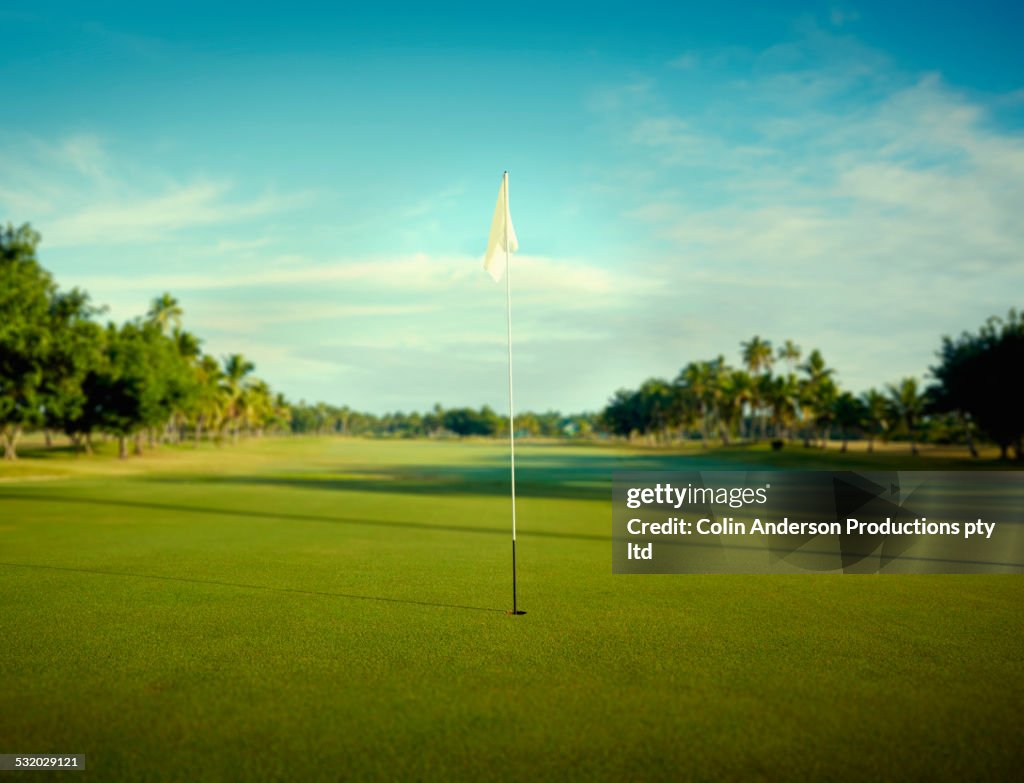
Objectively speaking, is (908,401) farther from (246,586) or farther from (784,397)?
(246,586)

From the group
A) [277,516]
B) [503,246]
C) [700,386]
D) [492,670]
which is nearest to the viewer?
[492,670]

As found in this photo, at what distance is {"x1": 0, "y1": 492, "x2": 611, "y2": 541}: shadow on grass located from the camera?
20094 millimetres

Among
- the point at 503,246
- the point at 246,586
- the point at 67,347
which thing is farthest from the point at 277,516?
the point at 67,347

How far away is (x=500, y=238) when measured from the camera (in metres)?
11.1

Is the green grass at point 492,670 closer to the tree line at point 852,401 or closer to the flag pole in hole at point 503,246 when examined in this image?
the flag pole in hole at point 503,246

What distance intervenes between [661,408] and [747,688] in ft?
545

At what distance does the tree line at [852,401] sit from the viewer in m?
60.6

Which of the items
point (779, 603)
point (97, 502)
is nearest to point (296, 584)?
point (779, 603)

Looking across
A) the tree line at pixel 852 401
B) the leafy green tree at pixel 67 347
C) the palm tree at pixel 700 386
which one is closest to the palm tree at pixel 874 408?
the tree line at pixel 852 401

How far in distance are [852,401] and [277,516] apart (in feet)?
351

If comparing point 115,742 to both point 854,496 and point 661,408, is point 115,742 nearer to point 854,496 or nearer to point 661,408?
point 854,496

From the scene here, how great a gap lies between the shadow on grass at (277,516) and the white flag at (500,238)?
9.78 metres

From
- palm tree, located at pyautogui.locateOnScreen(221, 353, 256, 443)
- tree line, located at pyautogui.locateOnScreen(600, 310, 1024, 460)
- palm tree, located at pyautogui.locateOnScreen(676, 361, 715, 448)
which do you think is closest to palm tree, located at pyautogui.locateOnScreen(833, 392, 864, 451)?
tree line, located at pyautogui.locateOnScreen(600, 310, 1024, 460)

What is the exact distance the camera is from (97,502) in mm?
29031
